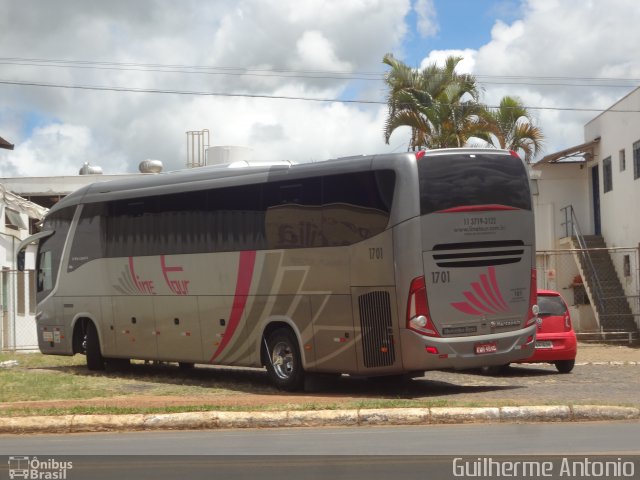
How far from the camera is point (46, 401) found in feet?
52.0

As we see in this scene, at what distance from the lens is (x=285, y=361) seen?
17719mm

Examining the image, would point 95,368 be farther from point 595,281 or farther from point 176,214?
point 595,281

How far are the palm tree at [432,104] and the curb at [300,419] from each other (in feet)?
64.3

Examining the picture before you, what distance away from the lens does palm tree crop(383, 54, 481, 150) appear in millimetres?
32312

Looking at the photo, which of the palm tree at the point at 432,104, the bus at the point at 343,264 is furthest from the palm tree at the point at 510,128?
the bus at the point at 343,264

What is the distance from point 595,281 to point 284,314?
18075 millimetres

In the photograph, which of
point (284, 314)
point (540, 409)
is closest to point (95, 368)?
point (284, 314)

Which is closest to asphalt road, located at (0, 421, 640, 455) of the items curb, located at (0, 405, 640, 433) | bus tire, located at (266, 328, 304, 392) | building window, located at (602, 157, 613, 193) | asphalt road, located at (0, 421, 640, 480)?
asphalt road, located at (0, 421, 640, 480)

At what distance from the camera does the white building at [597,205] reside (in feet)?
107

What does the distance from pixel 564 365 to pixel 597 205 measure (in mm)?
17626

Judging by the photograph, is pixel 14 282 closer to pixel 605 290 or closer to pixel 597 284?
pixel 597 284

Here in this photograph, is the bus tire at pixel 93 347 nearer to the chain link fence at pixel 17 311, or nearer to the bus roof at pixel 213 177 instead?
the bus roof at pixel 213 177

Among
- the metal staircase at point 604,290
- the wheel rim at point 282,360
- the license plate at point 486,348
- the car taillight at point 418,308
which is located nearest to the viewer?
the car taillight at point 418,308

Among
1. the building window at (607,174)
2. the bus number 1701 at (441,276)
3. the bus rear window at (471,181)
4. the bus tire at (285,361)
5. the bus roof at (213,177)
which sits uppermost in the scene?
the building window at (607,174)
